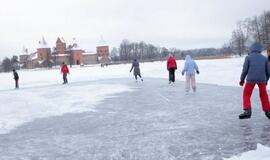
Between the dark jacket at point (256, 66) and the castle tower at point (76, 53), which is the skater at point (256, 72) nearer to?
the dark jacket at point (256, 66)

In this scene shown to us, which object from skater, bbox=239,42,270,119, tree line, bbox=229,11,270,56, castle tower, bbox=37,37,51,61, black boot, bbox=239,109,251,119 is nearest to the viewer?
skater, bbox=239,42,270,119

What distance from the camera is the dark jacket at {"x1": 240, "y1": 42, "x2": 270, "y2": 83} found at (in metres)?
7.81

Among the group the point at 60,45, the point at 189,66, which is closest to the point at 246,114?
the point at 189,66

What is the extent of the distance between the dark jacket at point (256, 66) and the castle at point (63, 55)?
12541 cm

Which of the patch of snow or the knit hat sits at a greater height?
the knit hat

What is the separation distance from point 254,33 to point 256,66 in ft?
246

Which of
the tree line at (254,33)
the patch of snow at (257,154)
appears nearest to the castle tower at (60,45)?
the tree line at (254,33)

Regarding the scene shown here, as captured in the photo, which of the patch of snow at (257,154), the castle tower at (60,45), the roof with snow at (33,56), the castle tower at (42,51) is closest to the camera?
the patch of snow at (257,154)

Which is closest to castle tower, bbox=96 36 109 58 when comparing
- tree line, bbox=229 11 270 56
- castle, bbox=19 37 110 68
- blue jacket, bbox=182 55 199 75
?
castle, bbox=19 37 110 68

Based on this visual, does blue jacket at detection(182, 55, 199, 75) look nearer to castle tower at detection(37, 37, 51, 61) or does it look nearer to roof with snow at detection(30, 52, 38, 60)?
castle tower at detection(37, 37, 51, 61)

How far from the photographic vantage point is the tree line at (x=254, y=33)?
227 ft

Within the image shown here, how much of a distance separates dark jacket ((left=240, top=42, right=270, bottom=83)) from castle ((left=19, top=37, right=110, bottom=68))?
125m

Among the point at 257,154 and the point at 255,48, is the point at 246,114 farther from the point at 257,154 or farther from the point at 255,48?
the point at 257,154

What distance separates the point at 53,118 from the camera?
10352 mm
